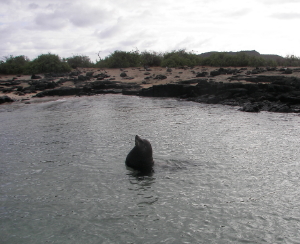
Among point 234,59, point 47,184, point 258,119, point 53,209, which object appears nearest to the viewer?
point 53,209

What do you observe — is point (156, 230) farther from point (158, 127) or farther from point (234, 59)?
point (234, 59)

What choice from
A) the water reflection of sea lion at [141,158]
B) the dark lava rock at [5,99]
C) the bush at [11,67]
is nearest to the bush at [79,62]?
the bush at [11,67]

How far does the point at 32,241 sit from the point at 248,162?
548 cm

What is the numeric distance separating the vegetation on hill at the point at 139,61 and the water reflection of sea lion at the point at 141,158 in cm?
2545

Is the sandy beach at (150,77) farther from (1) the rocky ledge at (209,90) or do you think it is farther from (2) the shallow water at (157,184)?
(2) the shallow water at (157,184)

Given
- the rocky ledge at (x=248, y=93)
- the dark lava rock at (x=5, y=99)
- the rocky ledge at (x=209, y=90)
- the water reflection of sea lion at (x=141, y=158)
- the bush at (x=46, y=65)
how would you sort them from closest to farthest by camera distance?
1. the water reflection of sea lion at (x=141, y=158)
2. the rocky ledge at (x=248, y=93)
3. the rocky ledge at (x=209, y=90)
4. the dark lava rock at (x=5, y=99)
5. the bush at (x=46, y=65)

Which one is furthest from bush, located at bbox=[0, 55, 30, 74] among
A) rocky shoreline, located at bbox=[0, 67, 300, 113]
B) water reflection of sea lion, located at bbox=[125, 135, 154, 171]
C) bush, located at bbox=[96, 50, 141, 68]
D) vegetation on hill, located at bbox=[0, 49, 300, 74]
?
water reflection of sea lion, located at bbox=[125, 135, 154, 171]

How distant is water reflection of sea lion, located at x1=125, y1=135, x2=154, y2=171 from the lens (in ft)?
24.8

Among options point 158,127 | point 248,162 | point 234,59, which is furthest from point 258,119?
point 234,59

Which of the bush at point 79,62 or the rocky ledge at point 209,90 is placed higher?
the bush at point 79,62

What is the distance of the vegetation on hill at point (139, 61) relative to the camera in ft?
105

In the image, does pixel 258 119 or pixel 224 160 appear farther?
pixel 258 119

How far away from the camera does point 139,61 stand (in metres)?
38.0

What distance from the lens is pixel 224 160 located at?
8.12 m
